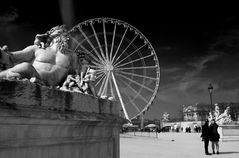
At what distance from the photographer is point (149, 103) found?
28453 millimetres

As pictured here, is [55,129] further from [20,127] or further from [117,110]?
[117,110]

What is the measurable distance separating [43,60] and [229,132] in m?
24.0

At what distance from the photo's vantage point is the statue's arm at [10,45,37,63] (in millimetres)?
3679

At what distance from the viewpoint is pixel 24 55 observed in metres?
3.84

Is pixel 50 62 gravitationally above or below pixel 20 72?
above

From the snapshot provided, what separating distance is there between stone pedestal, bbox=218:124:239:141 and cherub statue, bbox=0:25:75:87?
22.4 metres

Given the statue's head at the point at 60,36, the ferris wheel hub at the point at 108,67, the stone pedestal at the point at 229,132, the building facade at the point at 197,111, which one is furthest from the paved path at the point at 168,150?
the building facade at the point at 197,111

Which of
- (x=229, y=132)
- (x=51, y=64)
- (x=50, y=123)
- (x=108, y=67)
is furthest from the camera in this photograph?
(x=108, y=67)

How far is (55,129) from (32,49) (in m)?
1.36

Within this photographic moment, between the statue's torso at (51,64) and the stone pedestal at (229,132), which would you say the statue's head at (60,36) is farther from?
the stone pedestal at (229,132)

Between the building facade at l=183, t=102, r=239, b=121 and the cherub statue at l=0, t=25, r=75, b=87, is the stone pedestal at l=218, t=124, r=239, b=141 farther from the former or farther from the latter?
the building facade at l=183, t=102, r=239, b=121

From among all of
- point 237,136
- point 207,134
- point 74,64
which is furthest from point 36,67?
point 237,136

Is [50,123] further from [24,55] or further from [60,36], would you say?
[60,36]

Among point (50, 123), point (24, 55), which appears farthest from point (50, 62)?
point (50, 123)
